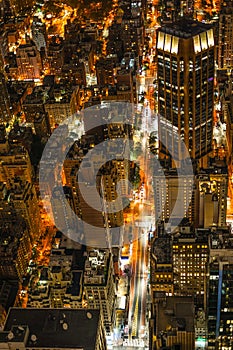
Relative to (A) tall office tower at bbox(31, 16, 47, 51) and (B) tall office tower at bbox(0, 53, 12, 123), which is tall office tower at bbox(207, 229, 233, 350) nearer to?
(B) tall office tower at bbox(0, 53, 12, 123)

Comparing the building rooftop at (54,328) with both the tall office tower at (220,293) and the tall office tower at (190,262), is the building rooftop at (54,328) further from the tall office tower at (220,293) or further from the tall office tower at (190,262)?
the tall office tower at (190,262)

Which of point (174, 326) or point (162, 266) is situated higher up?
point (162, 266)

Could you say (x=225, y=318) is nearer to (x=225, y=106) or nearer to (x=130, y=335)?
(x=130, y=335)

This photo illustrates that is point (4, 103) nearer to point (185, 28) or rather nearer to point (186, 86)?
point (186, 86)

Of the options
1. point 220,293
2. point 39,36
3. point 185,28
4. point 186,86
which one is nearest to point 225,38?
point 186,86

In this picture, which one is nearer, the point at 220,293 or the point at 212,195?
the point at 220,293

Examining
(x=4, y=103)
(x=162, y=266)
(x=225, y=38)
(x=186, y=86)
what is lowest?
(x=162, y=266)

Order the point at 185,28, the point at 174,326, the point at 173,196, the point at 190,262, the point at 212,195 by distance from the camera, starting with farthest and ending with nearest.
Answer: the point at 173,196, the point at 212,195, the point at 185,28, the point at 190,262, the point at 174,326

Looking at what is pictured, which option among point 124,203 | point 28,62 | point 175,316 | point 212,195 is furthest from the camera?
point 28,62

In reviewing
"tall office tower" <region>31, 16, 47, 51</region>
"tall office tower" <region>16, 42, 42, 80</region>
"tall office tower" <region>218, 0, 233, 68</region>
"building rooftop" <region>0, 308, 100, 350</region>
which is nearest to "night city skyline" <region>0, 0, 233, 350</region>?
"building rooftop" <region>0, 308, 100, 350</region>
